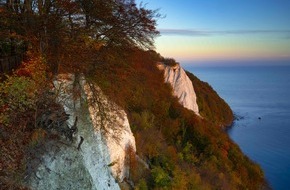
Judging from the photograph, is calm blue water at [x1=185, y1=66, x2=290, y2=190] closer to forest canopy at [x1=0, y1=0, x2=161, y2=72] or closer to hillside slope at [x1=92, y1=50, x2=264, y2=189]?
hillside slope at [x1=92, y1=50, x2=264, y2=189]

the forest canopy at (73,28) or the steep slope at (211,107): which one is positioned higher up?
the forest canopy at (73,28)

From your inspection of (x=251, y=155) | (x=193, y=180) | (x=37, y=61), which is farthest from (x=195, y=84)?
(x=37, y=61)

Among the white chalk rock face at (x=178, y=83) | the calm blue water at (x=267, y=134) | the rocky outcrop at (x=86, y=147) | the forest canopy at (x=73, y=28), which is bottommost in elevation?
the calm blue water at (x=267, y=134)

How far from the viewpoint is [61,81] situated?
1494 cm

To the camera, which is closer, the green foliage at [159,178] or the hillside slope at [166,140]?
the hillside slope at [166,140]

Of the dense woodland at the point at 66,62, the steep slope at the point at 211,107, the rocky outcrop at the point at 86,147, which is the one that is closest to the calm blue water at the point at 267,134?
the steep slope at the point at 211,107

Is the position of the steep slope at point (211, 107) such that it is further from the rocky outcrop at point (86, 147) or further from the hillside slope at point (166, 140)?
the rocky outcrop at point (86, 147)

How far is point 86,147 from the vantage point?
13.6 meters

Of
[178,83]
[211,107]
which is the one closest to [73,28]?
[178,83]

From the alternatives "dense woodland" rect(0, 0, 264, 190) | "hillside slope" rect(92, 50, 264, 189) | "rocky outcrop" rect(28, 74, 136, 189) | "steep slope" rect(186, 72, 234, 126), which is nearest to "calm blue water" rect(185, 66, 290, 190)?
"steep slope" rect(186, 72, 234, 126)

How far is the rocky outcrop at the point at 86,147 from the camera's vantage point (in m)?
11.9

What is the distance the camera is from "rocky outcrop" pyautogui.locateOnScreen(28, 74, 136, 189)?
11945mm

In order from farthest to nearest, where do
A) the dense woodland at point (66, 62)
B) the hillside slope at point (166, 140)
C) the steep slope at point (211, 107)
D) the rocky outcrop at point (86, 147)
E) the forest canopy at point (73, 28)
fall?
1. the steep slope at point (211, 107)
2. the hillside slope at point (166, 140)
3. the forest canopy at point (73, 28)
4. the dense woodland at point (66, 62)
5. the rocky outcrop at point (86, 147)

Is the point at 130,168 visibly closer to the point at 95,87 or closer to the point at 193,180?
the point at 95,87
